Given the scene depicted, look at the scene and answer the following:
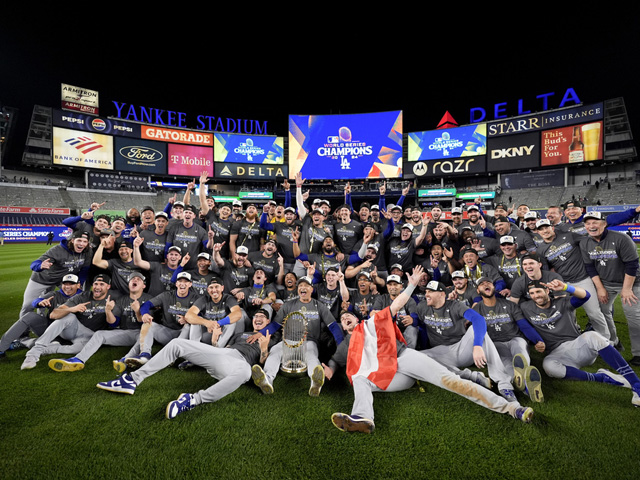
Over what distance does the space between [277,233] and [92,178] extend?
4348cm

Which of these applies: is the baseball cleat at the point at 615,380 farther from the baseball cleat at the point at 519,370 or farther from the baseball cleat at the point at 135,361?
the baseball cleat at the point at 135,361

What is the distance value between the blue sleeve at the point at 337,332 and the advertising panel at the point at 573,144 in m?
40.0

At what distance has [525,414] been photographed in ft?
11.7

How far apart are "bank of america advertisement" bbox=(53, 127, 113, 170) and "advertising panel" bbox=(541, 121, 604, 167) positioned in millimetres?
50079

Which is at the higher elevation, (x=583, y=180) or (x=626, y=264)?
(x=583, y=180)

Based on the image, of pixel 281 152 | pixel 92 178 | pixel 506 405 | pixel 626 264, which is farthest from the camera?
pixel 281 152

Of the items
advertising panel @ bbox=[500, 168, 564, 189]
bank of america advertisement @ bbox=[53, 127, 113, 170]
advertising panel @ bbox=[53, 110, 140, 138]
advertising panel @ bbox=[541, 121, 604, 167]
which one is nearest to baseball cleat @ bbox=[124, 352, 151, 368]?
advertising panel @ bbox=[541, 121, 604, 167]

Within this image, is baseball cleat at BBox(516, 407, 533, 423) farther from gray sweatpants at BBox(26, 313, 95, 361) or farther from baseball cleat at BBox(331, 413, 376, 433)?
gray sweatpants at BBox(26, 313, 95, 361)

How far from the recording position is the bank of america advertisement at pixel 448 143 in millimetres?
37500

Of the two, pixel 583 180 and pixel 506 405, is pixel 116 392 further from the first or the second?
pixel 583 180

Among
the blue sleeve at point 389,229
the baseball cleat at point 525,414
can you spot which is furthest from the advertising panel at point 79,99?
the baseball cleat at point 525,414

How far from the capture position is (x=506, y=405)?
3.73 meters

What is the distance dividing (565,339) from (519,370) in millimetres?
1278

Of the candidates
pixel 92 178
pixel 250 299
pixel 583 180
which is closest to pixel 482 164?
pixel 583 180
